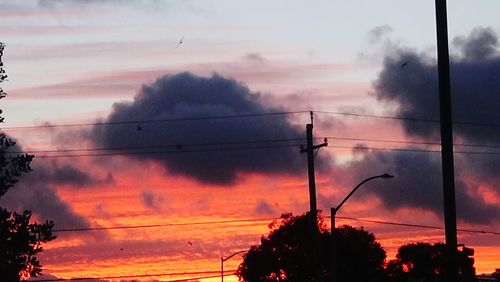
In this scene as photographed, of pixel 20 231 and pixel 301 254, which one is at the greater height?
pixel 301 254

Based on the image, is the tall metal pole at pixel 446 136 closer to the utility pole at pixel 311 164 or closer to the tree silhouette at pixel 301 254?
the utility pole at pixel 311 164

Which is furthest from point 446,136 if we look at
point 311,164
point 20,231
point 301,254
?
point 301,254

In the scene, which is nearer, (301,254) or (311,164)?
(311,164)

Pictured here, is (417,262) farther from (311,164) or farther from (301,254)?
(311,164)

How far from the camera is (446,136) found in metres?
21.0

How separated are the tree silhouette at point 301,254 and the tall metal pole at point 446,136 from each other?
420ft

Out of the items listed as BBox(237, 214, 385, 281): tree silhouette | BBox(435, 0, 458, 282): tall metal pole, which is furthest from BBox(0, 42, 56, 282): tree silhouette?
BBox(237, 214, 385, 281): tree silhouette

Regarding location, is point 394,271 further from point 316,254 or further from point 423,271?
point 316,254

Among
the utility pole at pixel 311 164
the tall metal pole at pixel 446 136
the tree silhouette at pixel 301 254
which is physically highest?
the tree silhouette at pixel 301 254

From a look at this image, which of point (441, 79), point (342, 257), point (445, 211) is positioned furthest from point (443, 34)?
point (342, 257)

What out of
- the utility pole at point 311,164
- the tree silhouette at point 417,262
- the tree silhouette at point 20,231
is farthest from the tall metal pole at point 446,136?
the tree silhouette at point 417,262

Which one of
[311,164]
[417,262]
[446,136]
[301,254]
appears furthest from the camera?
[417,262]

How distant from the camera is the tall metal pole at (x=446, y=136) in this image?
20891 millimetres

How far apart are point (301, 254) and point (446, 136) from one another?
134m
